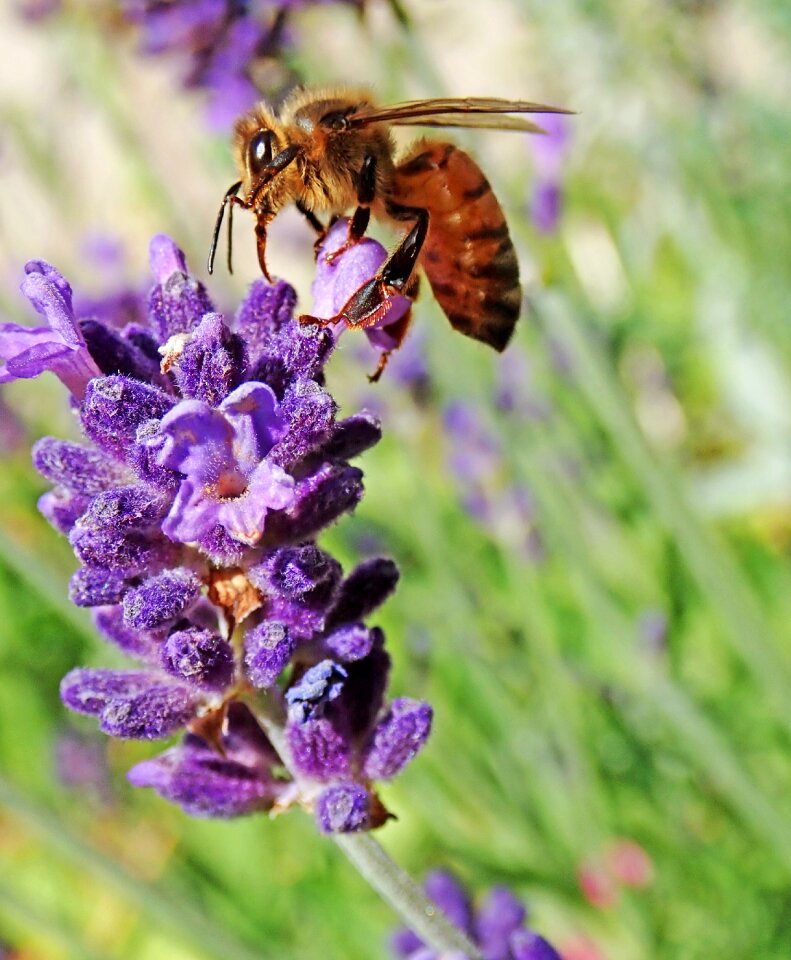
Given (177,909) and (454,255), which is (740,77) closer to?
(454,255)

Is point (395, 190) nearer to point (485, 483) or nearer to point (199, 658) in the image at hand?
point (199, 658)

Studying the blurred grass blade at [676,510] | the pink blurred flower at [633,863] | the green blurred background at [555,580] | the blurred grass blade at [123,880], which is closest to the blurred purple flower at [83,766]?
the green blurred background at [555,580]

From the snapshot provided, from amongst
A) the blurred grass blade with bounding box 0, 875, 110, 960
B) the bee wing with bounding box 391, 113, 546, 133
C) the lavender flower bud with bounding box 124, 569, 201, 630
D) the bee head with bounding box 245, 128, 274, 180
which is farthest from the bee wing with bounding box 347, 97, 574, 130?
the blurred grass blade with bounding box 0, 875, 110, 960

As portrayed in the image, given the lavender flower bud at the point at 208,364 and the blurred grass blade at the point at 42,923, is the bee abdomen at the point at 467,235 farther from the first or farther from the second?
the blurred grass blade at the point at 42,923

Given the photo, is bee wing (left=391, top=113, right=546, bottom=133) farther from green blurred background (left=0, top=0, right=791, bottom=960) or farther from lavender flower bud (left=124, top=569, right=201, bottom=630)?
lavender flower bud (left=124, top=569, right=201, bottom=630)

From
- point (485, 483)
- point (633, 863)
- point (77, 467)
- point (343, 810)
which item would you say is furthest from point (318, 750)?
point (485, 483)

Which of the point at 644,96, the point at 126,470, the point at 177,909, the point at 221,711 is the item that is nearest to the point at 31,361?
the point at 126,470

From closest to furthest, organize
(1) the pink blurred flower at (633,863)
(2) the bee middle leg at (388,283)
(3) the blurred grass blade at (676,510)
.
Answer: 1. (2) the bee middle leg at (388,283)
2. (3) the blurred grass blade at (676,510)
3. (1) the pink blurred flower at (633,863)
